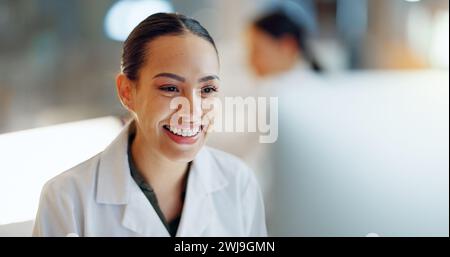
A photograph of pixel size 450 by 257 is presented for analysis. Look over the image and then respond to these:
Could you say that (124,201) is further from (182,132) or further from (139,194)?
(182,132)

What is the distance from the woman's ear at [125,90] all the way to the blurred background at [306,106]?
2 cm

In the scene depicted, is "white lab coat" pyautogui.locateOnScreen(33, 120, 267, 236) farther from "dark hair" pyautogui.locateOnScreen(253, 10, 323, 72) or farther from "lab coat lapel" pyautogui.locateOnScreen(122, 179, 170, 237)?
"dark hair" pyautogui.locateOnScreen(253, 10, 323, 72)

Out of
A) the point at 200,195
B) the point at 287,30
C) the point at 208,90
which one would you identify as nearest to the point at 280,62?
the point at 287,30

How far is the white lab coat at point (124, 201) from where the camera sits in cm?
97

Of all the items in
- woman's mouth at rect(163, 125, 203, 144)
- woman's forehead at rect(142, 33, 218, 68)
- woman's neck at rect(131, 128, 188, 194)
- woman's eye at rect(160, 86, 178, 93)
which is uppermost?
woman's forehead at rect(142, 33, 218, 68)

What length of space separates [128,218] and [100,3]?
15.1 inches

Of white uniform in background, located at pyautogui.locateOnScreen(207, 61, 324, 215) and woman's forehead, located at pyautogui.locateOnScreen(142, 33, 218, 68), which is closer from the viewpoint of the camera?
woman's forehead, located at pyautogui.locateOnScreen(142, 33, 218, 68)

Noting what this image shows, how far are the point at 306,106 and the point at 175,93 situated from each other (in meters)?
0.26

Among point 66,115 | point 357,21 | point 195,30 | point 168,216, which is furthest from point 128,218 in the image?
point 357,21

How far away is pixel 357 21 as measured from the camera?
1.10 meters

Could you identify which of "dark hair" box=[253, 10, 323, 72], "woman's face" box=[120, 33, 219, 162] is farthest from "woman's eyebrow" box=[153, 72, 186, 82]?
"dark hair" box=[253, 10, 323, 72]

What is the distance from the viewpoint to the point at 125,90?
3.27 feet

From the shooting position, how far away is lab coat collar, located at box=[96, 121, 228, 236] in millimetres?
981
